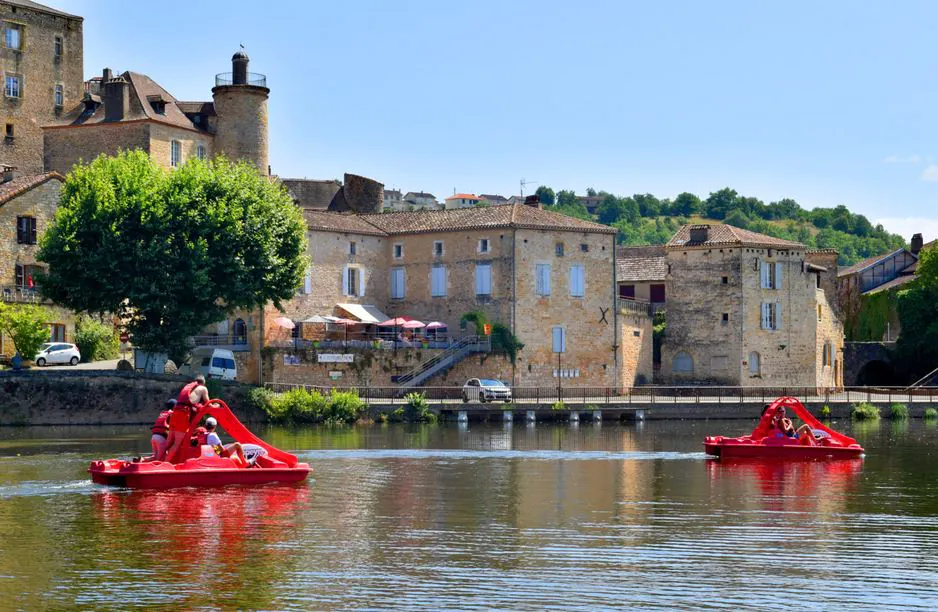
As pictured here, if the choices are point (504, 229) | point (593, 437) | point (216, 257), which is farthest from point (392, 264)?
point (593, 437)

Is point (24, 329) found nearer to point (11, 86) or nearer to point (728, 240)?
point (11, 86)

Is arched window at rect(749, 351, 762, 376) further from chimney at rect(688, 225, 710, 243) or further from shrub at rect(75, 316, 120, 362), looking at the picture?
shrub at rect(75, 316, 120, 362)

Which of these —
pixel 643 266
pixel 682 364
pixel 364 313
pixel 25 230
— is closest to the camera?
pixel 25 230

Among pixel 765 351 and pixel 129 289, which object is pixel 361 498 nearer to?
pixel 129 289

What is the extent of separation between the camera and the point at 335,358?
70312 millimetres

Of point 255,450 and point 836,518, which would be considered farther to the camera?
point 255,450

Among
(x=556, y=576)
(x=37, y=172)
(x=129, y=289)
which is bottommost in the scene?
(x=556, y=576)

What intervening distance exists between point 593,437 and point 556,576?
106 ft

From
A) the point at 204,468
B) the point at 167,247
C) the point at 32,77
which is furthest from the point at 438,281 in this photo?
the point at 204,468

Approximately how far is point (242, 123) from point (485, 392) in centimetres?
2070

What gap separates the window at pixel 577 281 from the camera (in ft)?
248

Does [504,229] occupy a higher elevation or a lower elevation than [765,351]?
higher

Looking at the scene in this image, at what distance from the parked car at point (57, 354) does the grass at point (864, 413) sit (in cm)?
3533

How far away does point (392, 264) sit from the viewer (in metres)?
78.2
